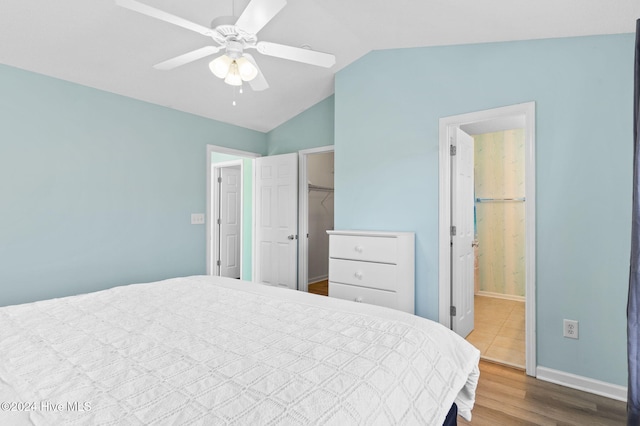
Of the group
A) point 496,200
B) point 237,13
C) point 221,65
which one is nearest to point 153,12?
point 221,65

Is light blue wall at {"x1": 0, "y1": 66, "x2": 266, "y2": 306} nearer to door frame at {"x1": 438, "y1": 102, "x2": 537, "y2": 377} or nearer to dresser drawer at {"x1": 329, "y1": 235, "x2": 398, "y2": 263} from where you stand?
dresser drawer at {"x1": 329, "y1": 235, "x2": 398, "y2": 263}

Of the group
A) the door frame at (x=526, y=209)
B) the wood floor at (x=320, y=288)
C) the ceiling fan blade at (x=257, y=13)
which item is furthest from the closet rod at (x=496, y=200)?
the ceiling fan blade at (x=257, y=13)

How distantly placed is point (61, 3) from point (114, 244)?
1.98m

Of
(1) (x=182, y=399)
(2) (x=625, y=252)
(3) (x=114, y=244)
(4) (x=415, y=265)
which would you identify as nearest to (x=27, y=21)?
(3) (x=114, y=244)

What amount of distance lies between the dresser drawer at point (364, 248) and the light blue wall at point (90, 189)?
1799 millimetres

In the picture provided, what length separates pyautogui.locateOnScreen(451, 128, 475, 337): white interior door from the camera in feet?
9.23

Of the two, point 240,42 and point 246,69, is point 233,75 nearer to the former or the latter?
point 246,69

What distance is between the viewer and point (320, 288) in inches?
205

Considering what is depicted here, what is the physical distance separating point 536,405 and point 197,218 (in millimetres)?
3544

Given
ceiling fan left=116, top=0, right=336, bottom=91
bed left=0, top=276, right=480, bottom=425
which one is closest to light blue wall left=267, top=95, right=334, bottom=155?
ceiling fan left=116, top=0, right=336, bottom=91

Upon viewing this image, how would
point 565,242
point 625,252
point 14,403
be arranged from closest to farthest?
point 14,403 < point 625,252 < point 565,242

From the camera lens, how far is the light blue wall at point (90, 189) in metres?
2.51

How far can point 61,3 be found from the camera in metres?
2.05

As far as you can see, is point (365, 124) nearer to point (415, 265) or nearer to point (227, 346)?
point (415, 265)
